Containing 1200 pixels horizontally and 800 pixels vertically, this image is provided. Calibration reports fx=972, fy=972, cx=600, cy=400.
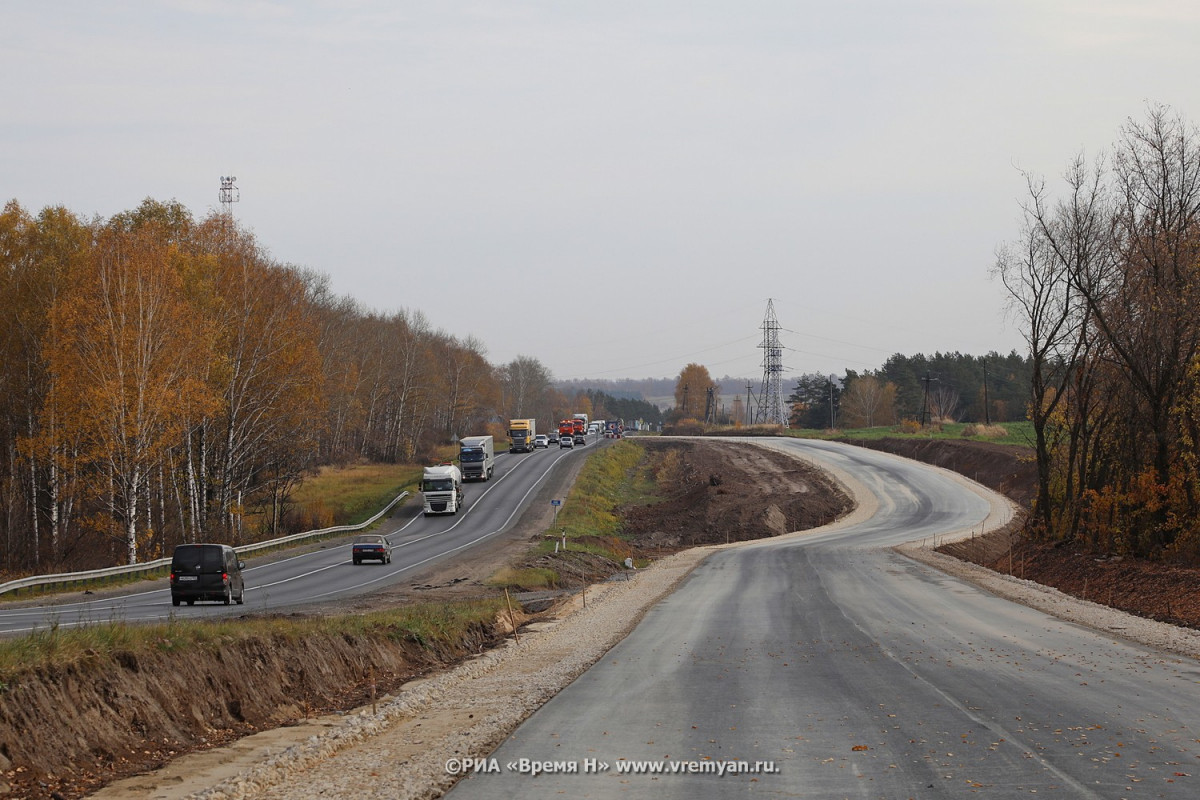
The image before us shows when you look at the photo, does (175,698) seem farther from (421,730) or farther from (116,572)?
(116,572)

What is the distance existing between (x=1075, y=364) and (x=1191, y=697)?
33.4 metres

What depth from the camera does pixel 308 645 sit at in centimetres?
2022

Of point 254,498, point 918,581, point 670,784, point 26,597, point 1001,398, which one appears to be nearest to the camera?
point 670,784

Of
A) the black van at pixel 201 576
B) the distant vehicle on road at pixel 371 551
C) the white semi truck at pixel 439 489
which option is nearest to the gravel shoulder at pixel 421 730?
the black van at pixel 201 576

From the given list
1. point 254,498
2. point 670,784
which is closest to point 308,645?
point 670,784

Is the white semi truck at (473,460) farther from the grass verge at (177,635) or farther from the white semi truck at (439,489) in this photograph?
the grass verge at (177,635)

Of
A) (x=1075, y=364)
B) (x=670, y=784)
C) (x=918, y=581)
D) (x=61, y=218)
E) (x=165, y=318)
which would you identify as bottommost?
(x=918, y=581)

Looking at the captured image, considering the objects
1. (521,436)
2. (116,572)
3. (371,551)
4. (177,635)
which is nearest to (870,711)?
(177,635)

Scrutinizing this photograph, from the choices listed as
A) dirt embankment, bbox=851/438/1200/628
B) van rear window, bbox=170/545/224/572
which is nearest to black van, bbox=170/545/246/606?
van rear window, bbox=170/545/224/572

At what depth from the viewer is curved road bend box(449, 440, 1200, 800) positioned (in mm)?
11664

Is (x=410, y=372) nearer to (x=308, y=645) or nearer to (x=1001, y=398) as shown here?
(x=308, y=645)

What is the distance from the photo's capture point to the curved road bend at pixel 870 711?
11.7 metres

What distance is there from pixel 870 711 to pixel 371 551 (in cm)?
3812

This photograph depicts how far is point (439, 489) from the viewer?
70.5 meters
